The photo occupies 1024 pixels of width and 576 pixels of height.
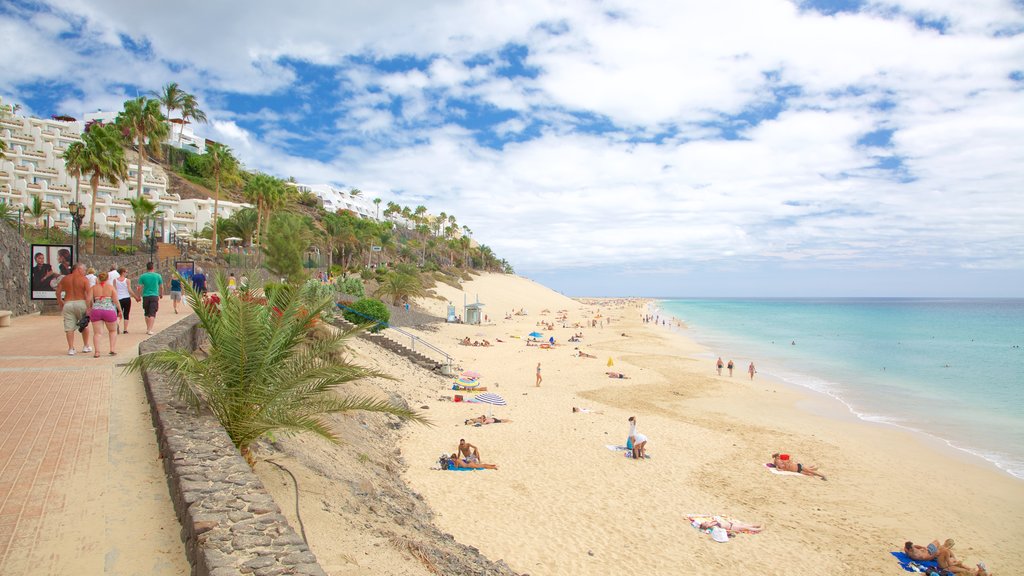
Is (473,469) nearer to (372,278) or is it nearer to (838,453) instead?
(838,453)

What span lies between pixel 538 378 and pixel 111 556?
712 inches

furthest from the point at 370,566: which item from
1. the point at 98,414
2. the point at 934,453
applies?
the point at 934,453

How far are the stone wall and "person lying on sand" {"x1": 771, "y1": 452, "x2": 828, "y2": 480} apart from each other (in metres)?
19.5

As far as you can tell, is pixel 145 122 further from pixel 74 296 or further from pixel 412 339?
pixel 74 296

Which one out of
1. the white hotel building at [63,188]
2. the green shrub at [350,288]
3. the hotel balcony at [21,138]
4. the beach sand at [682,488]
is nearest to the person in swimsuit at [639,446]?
the beach sand at [682,488]

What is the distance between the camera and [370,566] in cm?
515

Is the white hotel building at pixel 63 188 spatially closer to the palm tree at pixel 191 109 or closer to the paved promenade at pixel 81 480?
the palm tree at pixel 191 109

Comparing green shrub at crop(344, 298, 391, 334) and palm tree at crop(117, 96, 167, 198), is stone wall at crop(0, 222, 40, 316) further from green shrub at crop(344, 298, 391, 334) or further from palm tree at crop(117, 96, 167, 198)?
palm tree at crop(117, 96, 167, 198)

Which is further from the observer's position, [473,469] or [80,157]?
[80,157]

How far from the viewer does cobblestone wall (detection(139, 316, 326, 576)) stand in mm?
3441

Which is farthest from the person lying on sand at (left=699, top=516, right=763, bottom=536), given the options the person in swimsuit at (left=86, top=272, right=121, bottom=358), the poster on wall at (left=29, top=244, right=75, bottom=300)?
the poster on wall at (left=29, top=244, right=75, bottom=300)

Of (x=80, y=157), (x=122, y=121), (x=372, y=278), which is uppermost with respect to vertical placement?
(x=122, y=121)

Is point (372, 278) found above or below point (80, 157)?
below

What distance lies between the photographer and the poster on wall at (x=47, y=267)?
43.8 feet
